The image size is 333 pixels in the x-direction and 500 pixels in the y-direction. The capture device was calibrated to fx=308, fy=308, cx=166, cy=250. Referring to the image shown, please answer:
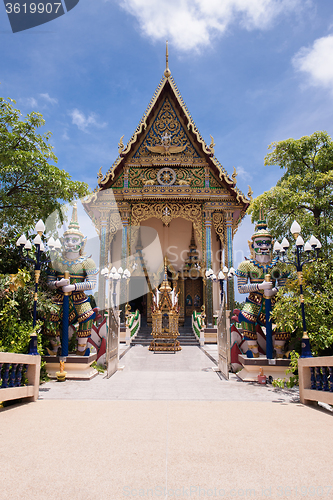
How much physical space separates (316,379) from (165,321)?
287 inches

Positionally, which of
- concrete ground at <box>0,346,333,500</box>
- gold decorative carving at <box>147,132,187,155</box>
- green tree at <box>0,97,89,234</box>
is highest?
gold decorative carving at <box>147,132,187,155</box>

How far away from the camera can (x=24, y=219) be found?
883 centimetres

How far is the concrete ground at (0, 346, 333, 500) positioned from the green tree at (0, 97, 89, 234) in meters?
5.07

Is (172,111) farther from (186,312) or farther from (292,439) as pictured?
(292,439)

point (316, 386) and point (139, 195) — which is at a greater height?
point (139, 195)

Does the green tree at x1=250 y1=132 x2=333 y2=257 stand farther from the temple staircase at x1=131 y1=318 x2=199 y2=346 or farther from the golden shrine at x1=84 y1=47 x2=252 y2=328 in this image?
the temple staircase at x1=131 y1=318 x2=199 y2=346

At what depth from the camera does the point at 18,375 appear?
15.6ft

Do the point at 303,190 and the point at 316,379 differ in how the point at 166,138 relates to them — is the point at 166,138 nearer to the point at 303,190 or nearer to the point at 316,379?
the point at 303,190

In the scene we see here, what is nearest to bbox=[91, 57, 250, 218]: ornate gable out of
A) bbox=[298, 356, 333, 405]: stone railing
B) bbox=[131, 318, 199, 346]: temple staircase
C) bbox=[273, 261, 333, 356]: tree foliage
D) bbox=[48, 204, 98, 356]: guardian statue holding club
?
bbox=[131, 318, 199, 346]: temple staircase

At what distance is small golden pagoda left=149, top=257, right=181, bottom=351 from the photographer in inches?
436

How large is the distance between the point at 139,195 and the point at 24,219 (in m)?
6.23

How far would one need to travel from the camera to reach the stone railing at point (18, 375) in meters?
4.44

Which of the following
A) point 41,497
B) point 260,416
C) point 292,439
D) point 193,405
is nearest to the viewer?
point 41,497

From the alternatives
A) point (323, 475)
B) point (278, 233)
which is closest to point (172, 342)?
point (278, 233)
